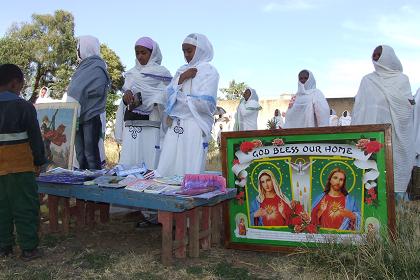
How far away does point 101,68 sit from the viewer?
5750mm

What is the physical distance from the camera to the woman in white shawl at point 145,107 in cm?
546

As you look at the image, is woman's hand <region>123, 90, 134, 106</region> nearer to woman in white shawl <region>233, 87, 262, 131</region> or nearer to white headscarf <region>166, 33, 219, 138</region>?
white headscarf <region>166, 33, 219, 138</region>

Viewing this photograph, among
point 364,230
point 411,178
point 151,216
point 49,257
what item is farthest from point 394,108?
point 49,257

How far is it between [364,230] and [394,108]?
2.97 meters

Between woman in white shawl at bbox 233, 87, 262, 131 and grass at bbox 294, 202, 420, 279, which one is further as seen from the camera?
woman in white shawl at bbox 233, 87, 262, 131

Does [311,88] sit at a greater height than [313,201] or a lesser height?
greater

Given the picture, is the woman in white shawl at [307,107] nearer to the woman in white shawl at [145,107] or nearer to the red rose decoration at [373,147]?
the woman in white shawl at [145,107]

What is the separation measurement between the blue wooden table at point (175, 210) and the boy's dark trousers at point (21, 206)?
0.39 m

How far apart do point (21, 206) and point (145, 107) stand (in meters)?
2.02

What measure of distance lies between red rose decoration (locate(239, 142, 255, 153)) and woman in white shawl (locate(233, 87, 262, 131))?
9.75 metres

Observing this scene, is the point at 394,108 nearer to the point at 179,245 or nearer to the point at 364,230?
the point at 364,230

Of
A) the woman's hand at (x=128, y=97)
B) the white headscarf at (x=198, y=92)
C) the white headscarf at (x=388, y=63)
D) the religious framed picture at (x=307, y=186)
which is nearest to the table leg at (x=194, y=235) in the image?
the religious framed picture at (x=307, y=186)

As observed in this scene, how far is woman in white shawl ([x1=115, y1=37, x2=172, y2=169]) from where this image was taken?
5.46m

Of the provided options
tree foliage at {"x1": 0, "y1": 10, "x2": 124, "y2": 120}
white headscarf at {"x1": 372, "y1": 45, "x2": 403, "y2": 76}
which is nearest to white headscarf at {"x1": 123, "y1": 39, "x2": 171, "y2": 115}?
white headscarf at {"x1": 372, "y1": 45, "x2": 403, "y2": 76}
